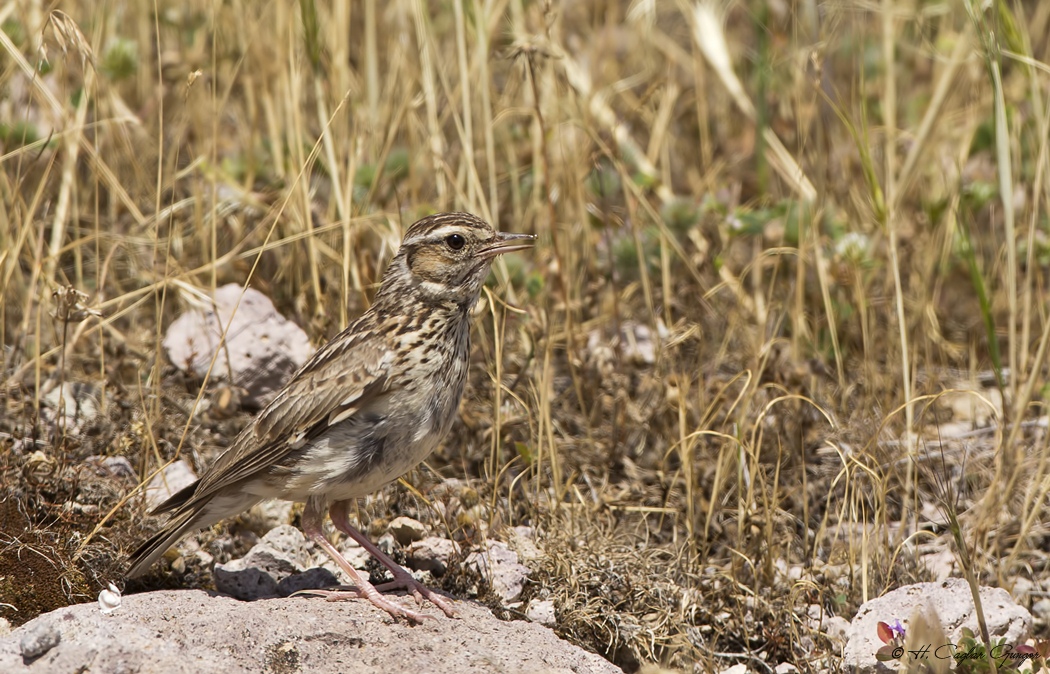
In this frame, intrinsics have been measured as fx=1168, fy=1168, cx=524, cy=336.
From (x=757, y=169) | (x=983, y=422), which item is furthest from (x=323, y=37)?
(x=983, y=422)

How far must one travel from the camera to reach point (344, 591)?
4.69m

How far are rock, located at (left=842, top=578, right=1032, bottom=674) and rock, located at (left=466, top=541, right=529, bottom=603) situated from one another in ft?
4.36

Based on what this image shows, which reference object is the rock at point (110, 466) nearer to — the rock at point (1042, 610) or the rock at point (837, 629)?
the rock at point (837, 629)

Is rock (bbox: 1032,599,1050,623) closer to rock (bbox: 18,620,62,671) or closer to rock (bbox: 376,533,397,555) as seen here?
rock (bbox: 376,533,397,555)

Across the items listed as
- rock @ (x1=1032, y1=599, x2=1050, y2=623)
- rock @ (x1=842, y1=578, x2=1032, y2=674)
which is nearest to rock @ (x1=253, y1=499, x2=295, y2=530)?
rock @ (x1=842, y1=578, x2=1032, y2=674)

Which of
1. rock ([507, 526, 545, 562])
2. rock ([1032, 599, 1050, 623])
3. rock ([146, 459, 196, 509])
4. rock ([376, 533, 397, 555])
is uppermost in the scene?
rock ([146, 459, 196, 509])

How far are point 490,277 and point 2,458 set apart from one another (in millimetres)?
2613

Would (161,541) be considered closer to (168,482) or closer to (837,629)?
(168,482)

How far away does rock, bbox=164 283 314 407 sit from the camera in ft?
19.4

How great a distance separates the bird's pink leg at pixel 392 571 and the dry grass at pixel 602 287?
309 millimetres

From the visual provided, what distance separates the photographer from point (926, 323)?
6.54 metres

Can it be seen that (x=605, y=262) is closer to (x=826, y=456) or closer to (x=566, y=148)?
(x=566, y=148)

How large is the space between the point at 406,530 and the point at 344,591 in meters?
0.51

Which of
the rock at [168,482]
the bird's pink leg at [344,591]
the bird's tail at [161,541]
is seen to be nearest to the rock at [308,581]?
the bird's pink leg at [344,591]
